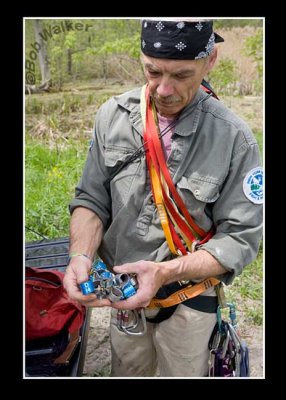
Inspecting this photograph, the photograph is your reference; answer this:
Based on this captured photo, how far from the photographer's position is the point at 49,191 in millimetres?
3715

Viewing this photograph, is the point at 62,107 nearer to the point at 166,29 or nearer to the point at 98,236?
the point at 98,236

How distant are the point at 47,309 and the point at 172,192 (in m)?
0.87

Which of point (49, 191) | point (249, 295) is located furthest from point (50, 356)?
point (249, 295)

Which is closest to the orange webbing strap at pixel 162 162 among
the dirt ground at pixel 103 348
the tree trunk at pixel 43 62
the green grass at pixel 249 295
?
the tree trunk at pixel 43 62

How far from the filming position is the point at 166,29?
5.92 feet

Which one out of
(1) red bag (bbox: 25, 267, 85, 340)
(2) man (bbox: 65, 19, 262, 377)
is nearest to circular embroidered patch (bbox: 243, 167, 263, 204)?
(2) man (bbox: 65, 19, 262, 377)

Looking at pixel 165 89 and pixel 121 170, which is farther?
pixel 121 170

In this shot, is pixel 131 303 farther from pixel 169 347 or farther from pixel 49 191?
pixel 49 191

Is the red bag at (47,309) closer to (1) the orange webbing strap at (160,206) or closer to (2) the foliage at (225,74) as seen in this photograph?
(1) the orange webbing strap at (160,206)

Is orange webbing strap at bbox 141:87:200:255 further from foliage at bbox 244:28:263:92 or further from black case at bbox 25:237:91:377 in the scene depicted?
foliage at bbox 244:28:263:92

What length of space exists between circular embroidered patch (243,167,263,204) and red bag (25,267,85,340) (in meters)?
0.93

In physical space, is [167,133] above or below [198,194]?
above

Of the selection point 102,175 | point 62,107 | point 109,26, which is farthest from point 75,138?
point 102,175

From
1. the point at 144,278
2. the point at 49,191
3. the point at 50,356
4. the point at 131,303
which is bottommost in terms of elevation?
the point at 50,356
